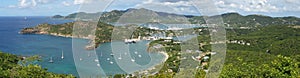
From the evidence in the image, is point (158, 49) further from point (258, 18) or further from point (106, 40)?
point (258, 18)

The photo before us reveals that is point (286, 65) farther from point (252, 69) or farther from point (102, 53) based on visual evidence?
point (102, 53)

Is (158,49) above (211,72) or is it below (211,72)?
below

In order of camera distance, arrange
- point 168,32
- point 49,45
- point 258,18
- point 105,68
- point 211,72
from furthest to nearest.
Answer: point 258,18, point 168,32, point 49,45, point 105,68, point 211,72

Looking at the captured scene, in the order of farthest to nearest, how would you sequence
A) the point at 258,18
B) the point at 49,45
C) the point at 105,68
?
the point at 258,18 → the point at 49,45 → the point at 105,68

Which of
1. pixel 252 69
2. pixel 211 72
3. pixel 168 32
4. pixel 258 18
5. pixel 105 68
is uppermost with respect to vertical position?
pixel 252 69

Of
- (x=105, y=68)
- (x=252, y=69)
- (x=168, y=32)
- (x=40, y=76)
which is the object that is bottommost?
(x=168, y=32)

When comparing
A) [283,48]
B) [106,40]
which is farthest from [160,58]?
[106,40]

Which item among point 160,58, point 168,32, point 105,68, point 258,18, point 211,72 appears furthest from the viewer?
point 258,18

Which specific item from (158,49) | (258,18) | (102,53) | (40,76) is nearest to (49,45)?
(102,53)

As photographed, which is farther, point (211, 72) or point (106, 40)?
point (106, 40)
